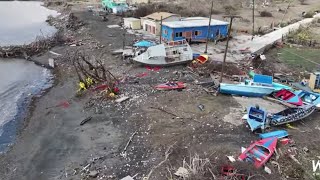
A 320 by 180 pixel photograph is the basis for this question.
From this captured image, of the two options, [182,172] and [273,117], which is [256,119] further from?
[182,172]

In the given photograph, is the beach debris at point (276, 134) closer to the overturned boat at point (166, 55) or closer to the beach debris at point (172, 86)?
the beach debris at point (172, 86)

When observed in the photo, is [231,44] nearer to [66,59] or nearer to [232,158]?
[66,59]

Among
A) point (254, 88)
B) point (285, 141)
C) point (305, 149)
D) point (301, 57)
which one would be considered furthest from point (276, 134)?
point (301, 57)

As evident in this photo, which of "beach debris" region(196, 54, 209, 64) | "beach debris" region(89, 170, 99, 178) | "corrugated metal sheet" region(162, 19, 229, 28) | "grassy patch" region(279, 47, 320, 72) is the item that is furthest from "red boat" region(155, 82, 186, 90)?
"corrugated metal sheet" region(162, 19, 229, 28)

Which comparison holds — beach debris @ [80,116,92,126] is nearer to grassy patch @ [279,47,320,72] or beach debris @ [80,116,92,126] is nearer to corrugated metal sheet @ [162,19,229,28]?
corrugated metal sheet @ [162,19,229,28]

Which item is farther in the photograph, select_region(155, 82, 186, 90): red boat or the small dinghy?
select_region(155, 82, 186, 90): red boat

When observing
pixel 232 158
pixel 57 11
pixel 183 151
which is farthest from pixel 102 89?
pixel 57 11
